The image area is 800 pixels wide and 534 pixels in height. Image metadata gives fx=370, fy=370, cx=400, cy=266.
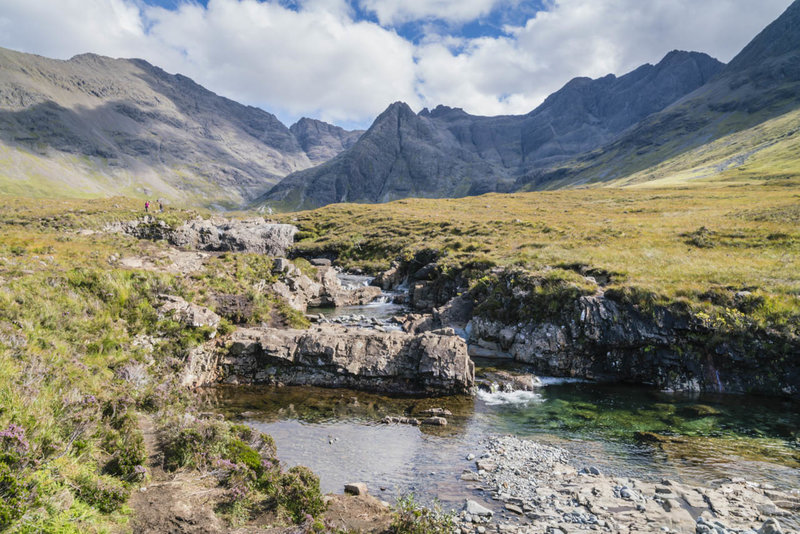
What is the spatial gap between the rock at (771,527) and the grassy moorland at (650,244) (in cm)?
1670

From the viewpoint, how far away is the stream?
14516 millimetres

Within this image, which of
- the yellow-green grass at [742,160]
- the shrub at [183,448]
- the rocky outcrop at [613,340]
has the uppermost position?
the yellow-green grass at [742,160]

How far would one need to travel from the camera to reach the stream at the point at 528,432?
14.5 meters

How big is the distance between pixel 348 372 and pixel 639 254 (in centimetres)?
3277

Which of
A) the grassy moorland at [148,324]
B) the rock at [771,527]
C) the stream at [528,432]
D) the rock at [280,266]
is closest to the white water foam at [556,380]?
the stream at [528,432]

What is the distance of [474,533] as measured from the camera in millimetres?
10945

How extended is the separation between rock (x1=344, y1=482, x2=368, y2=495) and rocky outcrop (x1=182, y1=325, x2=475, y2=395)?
9.91 m

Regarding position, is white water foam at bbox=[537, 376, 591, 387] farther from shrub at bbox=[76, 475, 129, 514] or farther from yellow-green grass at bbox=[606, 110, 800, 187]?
yellow-green grass at bbox=[606, 110, 800, 187]

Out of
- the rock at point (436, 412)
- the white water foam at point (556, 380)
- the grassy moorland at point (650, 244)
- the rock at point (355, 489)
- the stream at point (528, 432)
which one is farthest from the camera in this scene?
the grassy moorland at point (650, 244)

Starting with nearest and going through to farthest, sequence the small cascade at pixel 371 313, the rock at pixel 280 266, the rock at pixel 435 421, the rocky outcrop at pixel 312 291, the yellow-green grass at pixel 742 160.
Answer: the rock at pixel 435 421
the small cascade at pixel 371 313
the rocky outcrop at pixel 312 291
the rock at pixel 280 266
the yellow-green grass at pixel 742 160

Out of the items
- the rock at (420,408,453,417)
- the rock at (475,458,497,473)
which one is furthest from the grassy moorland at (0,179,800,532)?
the rock at (420,408,453,417)

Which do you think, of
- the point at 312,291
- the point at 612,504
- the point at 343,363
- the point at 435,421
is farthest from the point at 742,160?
the point at 612,504

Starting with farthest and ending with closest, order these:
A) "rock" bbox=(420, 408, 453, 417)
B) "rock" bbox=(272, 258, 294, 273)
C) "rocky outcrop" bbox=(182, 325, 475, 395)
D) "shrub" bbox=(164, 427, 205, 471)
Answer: "rock" bbox=(272, 258, 294, 273), "rocky outcrop" bbox=(182, 325, 475, 395), "rock" bbox=(420, 408, 453, 417), "shrub" bbox=(164, 427, 205, 471)

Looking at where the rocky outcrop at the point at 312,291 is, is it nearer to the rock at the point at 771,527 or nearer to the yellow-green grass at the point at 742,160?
the rock at the point at 771,527
